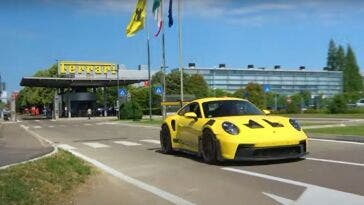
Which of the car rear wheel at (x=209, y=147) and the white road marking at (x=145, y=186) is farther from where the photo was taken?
the car rear wheel at (x=209, y=147)

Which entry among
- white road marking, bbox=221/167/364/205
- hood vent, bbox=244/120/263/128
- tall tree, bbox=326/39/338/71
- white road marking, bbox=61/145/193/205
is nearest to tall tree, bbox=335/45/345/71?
tall tree, bbox=326/39/338/71

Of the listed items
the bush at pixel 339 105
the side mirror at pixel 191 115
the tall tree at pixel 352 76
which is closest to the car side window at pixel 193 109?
the side mirror at pixel 191 115

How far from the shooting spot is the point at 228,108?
14867mm

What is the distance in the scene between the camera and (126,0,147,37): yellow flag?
45044 millimetres

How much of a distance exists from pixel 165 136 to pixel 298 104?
4674 centimetres

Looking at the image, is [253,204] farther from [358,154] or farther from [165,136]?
[165,136]

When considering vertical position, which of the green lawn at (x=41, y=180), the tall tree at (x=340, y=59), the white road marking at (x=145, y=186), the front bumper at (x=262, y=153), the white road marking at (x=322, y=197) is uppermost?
the tall tree at (x=340, y=59)

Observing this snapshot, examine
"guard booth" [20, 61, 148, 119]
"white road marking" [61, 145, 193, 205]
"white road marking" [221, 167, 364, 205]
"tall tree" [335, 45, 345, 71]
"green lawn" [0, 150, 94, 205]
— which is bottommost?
"white road marking" [61, 145, 193, 205]

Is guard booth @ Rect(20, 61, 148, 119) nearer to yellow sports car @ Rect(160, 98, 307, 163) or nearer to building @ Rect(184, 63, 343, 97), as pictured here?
building @ Rect(184, 63, 343, 97)

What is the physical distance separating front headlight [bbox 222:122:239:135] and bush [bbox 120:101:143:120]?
146 feet

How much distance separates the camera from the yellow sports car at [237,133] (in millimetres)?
12914

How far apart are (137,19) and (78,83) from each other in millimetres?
40402

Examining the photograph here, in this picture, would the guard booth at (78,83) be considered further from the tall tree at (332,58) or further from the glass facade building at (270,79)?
the tall tree at (332,58)

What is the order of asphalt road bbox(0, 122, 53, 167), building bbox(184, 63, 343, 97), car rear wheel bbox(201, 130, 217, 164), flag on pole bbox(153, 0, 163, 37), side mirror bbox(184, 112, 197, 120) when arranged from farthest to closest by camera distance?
Answer: building bbox(184, 63, 343, 97) → flag on pole bbox(153, 0, 163, 37) → side mirror bbox(184, 112, 197, 120) → asphalt road bbox(0, 122, 53, 167) → car rear wheel bbox(201, 130, 217, 164)
